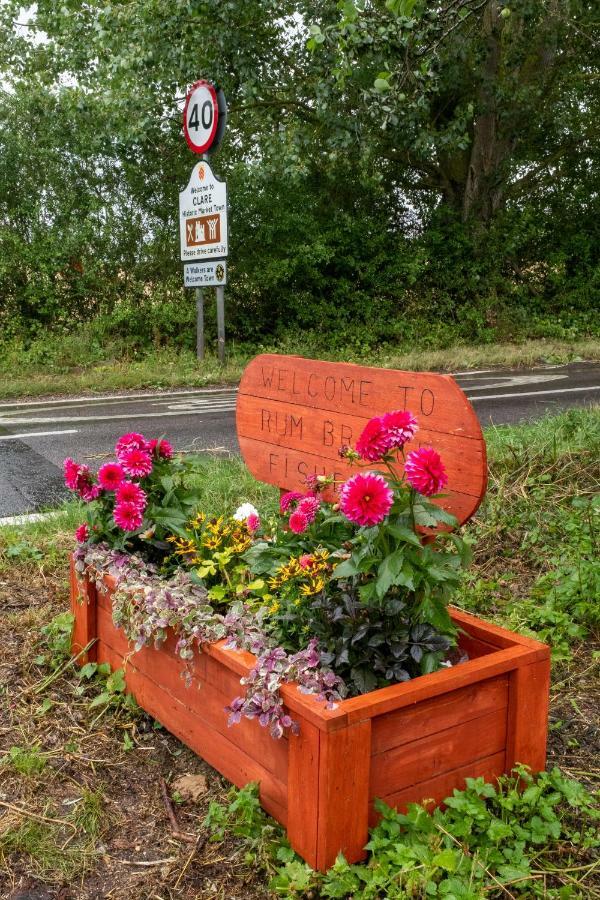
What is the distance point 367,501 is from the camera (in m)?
2.13

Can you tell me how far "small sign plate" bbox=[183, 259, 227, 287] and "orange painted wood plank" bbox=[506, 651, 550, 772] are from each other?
9691 millimetres

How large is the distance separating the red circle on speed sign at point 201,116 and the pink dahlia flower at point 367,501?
9.86 meters

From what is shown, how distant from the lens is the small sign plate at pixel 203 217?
11273mm

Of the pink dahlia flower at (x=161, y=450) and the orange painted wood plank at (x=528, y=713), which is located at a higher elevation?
the pink dahlia flower at (x=161, y=450)

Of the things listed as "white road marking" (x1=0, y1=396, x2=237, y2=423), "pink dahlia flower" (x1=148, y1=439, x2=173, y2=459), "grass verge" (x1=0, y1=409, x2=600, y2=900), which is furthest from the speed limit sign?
"pink dahlia flower" (x1=148, y1=439, x2=173, y2=459)

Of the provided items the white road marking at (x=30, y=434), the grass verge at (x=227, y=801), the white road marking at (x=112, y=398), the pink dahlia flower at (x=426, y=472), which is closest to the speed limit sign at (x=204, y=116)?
the white road marking at (x=112, y=398)

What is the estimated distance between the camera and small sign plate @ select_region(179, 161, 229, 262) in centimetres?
1127

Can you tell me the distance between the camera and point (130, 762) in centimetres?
270

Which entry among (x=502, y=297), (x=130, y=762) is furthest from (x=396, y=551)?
(x=502, y=297)

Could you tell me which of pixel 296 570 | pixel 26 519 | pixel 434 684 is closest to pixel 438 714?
pixel 434 684

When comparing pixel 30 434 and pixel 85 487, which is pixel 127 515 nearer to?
pixel 85 487

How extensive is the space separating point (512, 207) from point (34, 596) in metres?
14.4

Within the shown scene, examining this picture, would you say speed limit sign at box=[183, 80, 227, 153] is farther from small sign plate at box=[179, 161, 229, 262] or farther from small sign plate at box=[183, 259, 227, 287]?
small sign plate at box=[183, 259, 227, 287]

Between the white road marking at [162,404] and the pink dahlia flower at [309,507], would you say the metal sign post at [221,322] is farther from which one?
the pink dahlia flower at [309,507]
